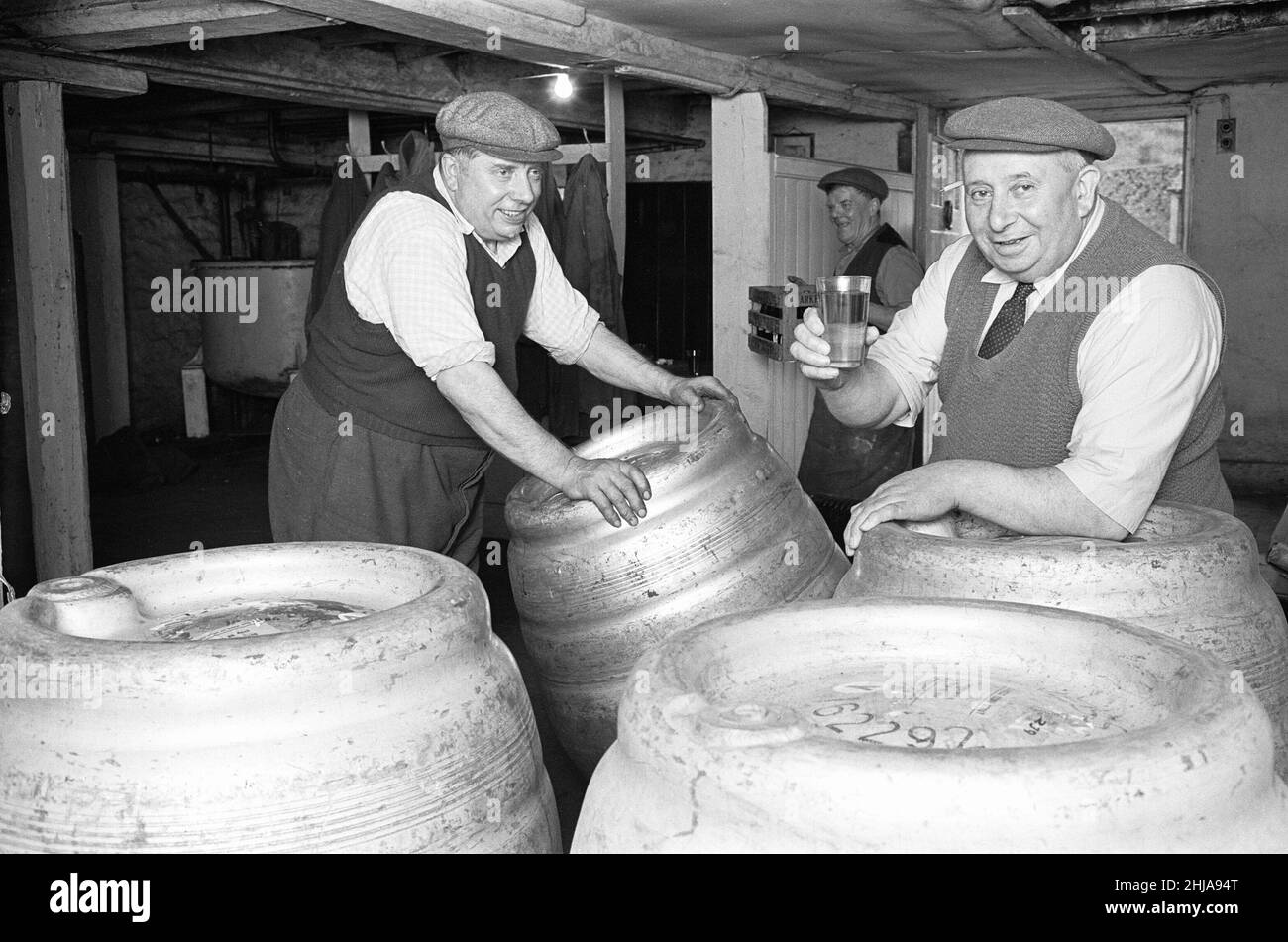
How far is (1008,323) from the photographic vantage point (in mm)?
2334

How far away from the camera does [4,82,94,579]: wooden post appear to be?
4438 millimetres

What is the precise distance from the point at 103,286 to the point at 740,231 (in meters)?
5.85

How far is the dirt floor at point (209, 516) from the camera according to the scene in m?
6.02

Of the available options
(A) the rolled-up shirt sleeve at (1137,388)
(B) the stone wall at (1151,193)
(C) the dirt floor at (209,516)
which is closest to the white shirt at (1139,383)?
(A) the rolled-up shirt sleeve at (1137,388)

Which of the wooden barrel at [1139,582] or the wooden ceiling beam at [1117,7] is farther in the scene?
the wooden ceiling beam at [1117,7]

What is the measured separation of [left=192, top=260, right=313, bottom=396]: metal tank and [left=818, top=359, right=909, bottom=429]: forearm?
644cm

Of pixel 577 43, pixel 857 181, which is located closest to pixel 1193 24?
pixel 857 181

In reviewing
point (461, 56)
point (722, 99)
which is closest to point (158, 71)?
point (461, 56)

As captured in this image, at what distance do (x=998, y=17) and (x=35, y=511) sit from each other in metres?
3.77

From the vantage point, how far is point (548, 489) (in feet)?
9.28

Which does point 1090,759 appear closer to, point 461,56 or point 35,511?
point 35,511

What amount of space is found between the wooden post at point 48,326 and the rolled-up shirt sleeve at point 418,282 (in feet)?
7.42

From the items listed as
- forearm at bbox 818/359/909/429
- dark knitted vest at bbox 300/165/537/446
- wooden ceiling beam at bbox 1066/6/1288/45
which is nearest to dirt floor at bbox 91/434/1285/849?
dark knitted vest at bbox 300/165/537/446

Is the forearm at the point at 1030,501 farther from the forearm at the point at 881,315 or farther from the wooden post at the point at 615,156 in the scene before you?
the wooden post at the point at 615,156
